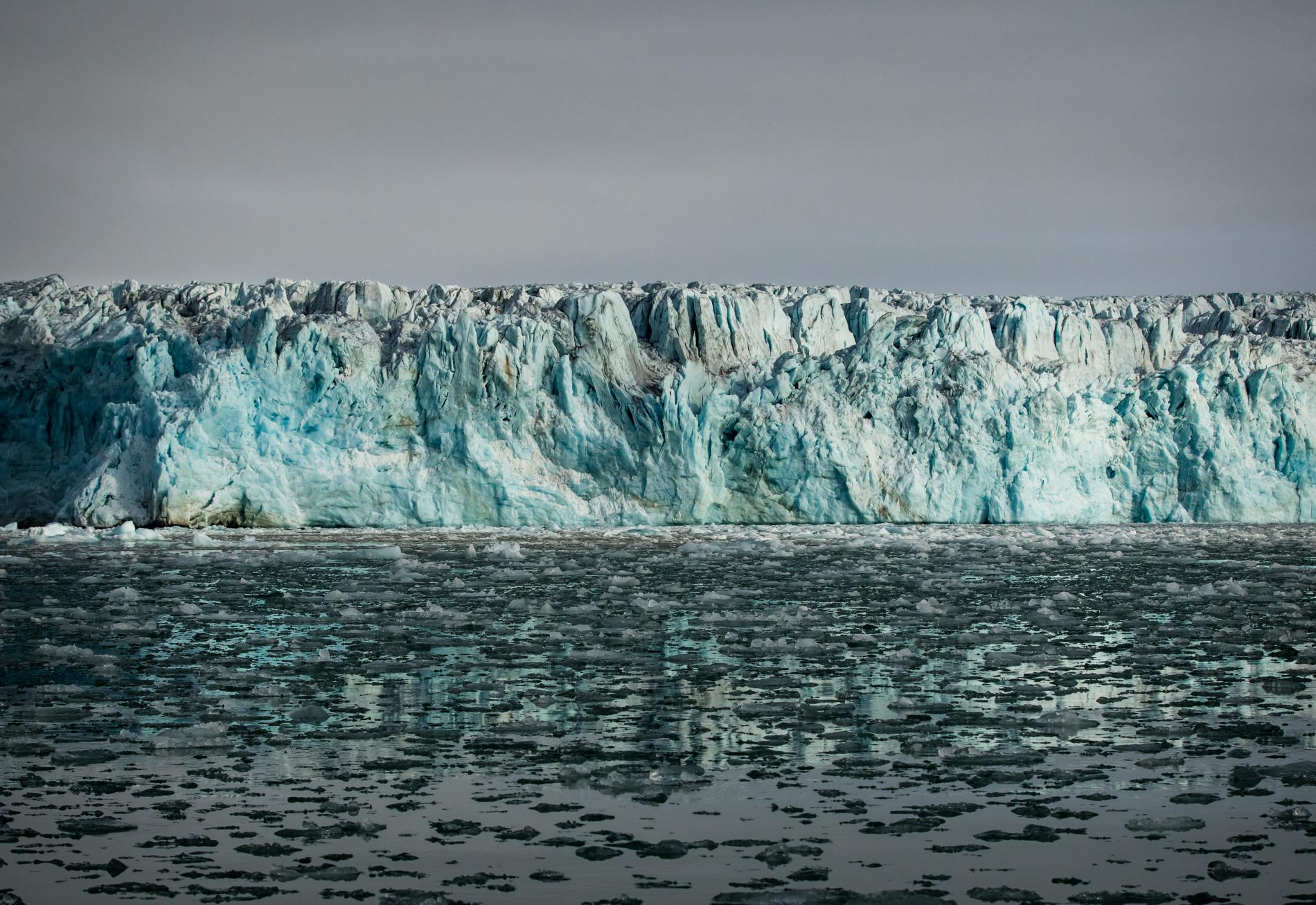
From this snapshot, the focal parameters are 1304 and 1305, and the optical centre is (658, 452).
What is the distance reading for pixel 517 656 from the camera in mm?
9938

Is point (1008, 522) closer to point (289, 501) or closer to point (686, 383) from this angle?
point (686, 383)

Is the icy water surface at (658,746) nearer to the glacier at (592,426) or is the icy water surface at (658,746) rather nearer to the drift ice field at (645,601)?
the drift ice field at (645,601)

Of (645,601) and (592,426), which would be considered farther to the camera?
(592,426)

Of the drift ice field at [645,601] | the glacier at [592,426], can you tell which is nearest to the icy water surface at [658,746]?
the drift ice field at [645,601]

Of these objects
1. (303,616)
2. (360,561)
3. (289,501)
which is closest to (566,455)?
(289,501)

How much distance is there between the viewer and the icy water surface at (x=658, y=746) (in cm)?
479

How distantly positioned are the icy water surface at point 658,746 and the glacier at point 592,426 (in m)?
13.2

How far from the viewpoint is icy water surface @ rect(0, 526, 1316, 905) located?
479 centimetres

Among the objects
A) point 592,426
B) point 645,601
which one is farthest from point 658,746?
point 592,426

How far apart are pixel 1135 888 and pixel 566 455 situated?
24.8 meters

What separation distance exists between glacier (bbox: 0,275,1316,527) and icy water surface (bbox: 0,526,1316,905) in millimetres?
13163

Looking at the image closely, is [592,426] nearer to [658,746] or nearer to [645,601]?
[645,601]

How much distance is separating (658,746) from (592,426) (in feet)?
73.6

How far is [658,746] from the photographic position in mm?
6797
